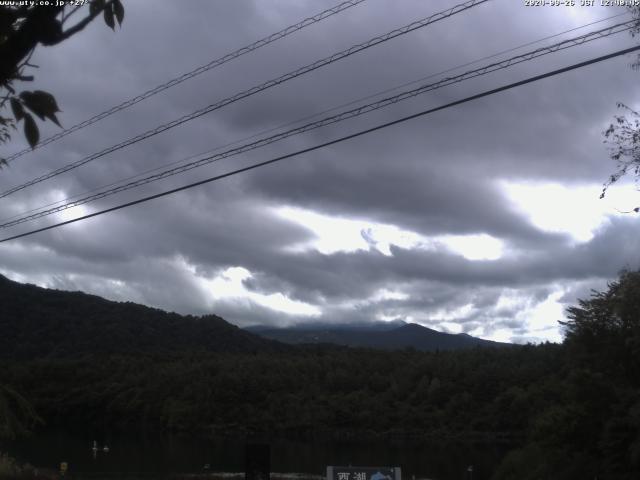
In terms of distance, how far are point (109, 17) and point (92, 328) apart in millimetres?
128974

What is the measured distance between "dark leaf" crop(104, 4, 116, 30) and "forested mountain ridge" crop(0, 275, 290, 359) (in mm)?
107573

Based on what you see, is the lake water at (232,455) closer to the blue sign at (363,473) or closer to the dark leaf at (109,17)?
the blue sign at (363,473)

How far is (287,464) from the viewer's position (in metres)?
56.4

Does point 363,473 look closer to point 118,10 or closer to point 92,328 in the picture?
point 118,10

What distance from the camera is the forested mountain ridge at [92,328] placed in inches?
4309

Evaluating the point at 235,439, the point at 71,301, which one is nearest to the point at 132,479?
the point at 235,439

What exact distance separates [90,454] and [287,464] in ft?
50.5

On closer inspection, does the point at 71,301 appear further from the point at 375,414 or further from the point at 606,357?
the point at 606,357

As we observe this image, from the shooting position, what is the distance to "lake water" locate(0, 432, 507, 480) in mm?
50531

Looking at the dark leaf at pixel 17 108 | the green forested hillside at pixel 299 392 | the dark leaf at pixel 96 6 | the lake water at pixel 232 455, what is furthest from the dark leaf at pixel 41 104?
the green forested hillside at pixel 299 392

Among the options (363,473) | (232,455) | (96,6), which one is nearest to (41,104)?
(96,6)

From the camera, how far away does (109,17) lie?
11.4 ft

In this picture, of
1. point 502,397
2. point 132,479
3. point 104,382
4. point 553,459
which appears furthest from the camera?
point 104,382

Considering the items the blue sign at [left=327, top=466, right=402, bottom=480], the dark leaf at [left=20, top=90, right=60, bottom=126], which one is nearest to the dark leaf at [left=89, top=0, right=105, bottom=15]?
the dark leaf at [left=20, top=90, right=60, bottom=126]
